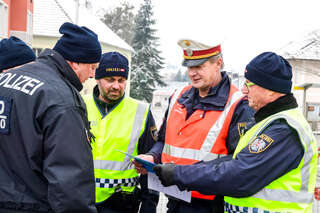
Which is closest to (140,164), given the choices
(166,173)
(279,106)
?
(166,173)

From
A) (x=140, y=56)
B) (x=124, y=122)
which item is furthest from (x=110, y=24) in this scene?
(x=124, y=122)

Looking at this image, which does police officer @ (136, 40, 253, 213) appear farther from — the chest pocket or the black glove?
the chest pocket

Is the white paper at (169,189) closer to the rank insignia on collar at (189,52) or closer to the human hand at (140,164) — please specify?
the human hand at (140,164)

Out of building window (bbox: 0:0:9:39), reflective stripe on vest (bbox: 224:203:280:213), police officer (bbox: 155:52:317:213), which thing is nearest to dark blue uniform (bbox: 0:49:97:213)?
police officer (bbox: 155:52:317:213)

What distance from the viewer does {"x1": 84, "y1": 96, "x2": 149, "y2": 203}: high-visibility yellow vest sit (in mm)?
3299

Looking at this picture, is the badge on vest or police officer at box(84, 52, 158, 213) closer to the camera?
the badge on vest

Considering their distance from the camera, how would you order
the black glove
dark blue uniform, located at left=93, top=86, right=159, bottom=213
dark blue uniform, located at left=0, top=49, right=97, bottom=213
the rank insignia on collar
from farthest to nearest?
1. dark blue uniform, located at left=93, top=86, right=159, bottom=213
2. the rank insignia on collar
3. the black glove
4. dark blue uniform, located at left=0, top=49, right=97, bottom=213

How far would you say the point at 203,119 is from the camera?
2969 mm

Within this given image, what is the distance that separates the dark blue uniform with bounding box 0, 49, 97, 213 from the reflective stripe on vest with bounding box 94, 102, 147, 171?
1121mm

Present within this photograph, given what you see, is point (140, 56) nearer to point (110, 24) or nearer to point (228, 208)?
point (110, 24)

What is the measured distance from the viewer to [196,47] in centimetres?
309

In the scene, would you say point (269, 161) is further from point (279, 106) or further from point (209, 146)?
point (209, 146)

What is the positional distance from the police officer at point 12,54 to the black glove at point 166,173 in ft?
7.31

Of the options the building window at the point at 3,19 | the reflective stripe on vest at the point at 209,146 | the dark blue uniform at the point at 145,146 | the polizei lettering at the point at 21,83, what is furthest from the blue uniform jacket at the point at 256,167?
the building window at the point at 3,19
